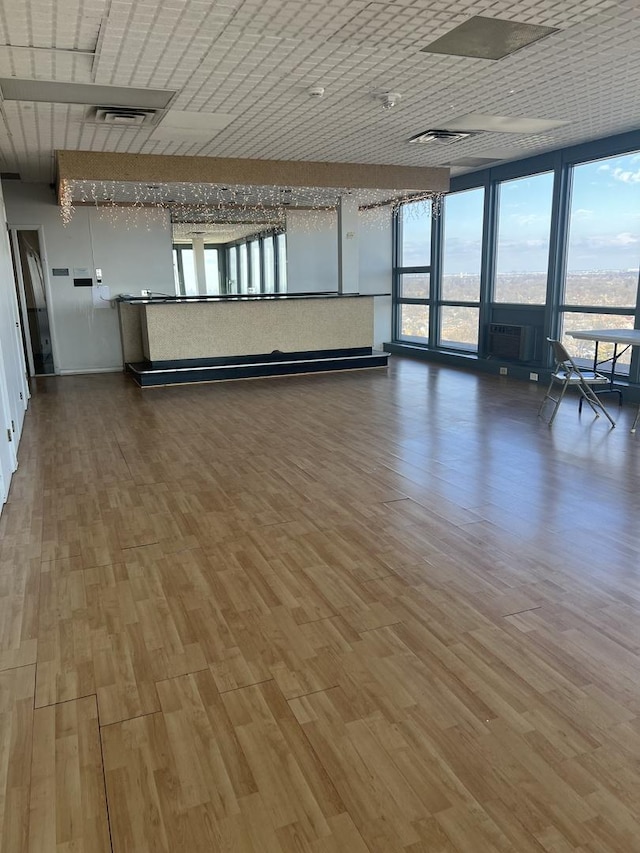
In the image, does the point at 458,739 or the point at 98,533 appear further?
the point at 98,533

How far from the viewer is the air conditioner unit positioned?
8.55 m

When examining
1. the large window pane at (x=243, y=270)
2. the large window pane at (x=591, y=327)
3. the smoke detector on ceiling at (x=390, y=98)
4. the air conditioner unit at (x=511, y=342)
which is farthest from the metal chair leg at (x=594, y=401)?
the large window pane at (x=243, y=270)

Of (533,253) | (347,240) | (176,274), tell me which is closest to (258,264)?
(176,274)

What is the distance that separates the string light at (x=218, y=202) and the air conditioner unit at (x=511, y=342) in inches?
91.1

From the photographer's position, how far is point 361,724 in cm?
201

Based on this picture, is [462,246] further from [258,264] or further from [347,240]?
[258,264]

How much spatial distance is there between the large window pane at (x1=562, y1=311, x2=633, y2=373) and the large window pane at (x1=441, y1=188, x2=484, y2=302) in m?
1.95

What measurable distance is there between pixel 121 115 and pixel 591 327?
18.8ft

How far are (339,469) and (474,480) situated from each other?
3.23 ft

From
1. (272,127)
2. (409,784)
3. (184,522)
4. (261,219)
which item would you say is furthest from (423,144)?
(409,784)

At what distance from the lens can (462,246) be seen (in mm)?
9898

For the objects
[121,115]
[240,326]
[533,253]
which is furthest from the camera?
[240,326]

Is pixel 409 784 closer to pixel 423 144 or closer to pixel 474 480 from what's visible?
pixel 474 480

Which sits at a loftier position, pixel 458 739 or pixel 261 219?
pixel 261 219
